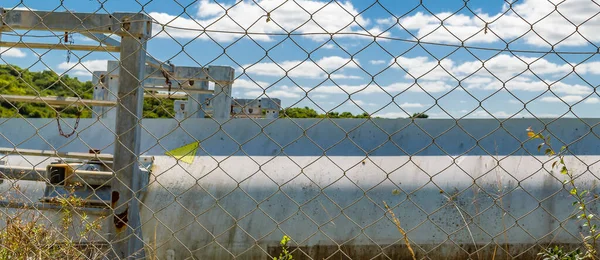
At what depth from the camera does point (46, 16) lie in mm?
2854

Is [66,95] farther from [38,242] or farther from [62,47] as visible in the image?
[38,242]

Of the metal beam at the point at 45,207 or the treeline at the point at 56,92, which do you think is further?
the metal beam at the point at 45,207

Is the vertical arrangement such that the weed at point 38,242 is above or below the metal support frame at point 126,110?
below

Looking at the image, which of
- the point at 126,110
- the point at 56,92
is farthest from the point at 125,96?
the point at 56,92

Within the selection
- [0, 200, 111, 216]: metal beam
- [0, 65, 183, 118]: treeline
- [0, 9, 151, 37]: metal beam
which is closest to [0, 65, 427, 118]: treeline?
[0, 65, 183, 118]: treeline

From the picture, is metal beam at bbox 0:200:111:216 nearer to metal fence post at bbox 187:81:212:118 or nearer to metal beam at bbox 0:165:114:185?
metal beam at bbox 0:165:114:185

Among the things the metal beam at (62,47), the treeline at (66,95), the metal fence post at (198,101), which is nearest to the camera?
the treeline at (66,95)

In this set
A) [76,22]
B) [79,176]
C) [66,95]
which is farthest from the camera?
[66,95]

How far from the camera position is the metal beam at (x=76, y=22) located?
8.99 ft

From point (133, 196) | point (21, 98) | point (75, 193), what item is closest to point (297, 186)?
point (133, 196)

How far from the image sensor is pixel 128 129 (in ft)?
8.89

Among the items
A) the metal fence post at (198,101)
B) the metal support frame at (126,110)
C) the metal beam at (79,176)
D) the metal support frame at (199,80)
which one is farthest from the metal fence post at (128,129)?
the metal fence post at (198,101)

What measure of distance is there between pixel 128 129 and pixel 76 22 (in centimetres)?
56

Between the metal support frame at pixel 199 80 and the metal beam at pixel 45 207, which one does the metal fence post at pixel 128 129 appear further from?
the metal support frame at pixel 199 80
